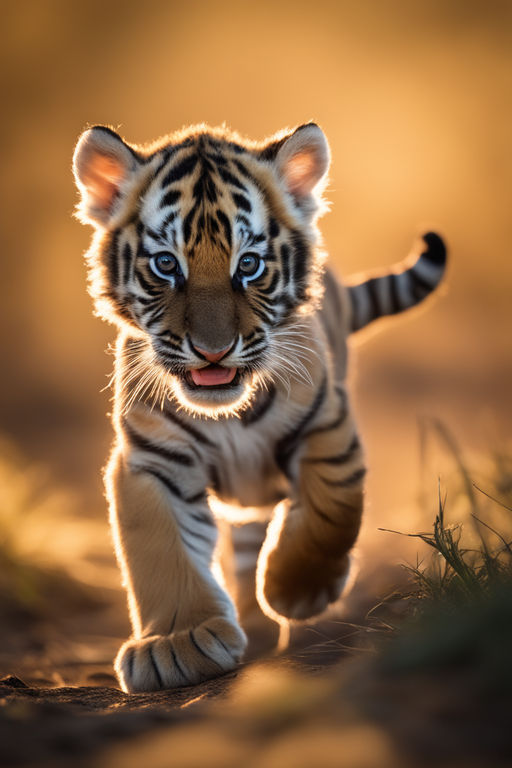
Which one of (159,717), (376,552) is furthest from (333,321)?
(159,717)

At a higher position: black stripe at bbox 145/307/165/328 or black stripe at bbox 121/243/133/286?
black stripe at bbox 121/243/133/286

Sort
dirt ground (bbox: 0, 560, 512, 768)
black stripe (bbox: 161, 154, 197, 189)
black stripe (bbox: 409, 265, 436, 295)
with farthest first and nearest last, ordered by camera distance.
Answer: black stripe (bbox: 409, 265, 436, 295)
black stripe (bbox: 161, 154, 197, 189)
dirt ground (bbox: 0, 560, 512, 768)

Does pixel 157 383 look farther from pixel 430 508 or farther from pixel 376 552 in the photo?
pixel 376 552

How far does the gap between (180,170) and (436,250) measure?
1748 millimetres

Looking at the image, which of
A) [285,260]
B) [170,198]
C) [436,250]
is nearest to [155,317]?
[170,198]

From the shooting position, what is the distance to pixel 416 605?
7.77 ft

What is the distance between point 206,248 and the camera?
2.77 m

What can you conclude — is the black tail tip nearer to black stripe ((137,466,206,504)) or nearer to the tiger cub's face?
the tiger cub's face

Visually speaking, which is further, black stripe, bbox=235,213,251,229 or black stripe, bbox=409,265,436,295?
black stripe, bbox=409,265,436,295

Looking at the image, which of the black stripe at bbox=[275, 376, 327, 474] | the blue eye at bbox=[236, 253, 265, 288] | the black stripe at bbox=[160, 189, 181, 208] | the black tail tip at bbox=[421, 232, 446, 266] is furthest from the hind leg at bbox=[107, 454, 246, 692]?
the black tail tip at bbox=[421, 232, 446, 266]

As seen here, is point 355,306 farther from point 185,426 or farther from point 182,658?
point 182,658

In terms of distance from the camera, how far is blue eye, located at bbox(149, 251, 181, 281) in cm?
283

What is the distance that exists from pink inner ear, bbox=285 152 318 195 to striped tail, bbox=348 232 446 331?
120 cm

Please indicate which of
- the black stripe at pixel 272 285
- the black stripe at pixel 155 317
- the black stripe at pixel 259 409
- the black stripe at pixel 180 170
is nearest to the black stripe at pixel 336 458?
the black stripe at pixel 259 409
